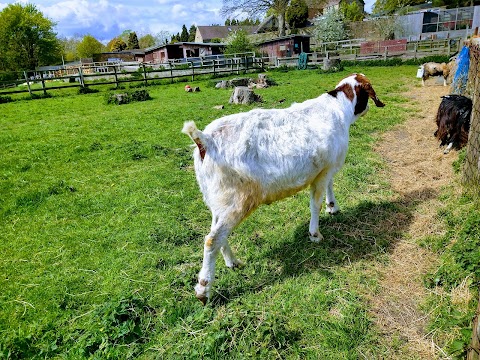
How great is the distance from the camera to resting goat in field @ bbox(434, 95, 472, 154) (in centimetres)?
624

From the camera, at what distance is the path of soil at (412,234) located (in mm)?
2750

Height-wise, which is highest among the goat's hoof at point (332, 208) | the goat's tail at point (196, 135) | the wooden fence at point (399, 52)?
the wooden fence at point (399, 52)

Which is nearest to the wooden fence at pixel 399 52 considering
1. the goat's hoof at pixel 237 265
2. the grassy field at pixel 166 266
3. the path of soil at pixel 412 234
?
the path of soil at pixel 412 234

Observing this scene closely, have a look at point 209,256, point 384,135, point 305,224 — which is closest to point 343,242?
point 305,224

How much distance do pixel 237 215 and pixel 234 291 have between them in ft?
2.72

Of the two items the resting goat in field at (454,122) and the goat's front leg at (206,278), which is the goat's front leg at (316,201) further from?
the resting goat in field at (454,122)

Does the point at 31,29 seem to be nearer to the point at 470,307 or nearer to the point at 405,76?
the point at 405,76

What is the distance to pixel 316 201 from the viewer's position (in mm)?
3881

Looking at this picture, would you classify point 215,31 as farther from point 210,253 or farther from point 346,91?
point 210,253

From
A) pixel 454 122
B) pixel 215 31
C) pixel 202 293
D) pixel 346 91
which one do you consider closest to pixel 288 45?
pixel 215 31

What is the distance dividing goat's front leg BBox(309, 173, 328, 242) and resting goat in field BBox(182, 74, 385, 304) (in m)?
0.13

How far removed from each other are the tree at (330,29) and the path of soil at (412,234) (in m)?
36.9

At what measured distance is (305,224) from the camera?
176 inches

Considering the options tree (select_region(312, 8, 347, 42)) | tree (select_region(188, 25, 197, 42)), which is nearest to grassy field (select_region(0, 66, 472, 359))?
tree (select_region(312, 8, 347, 42))
